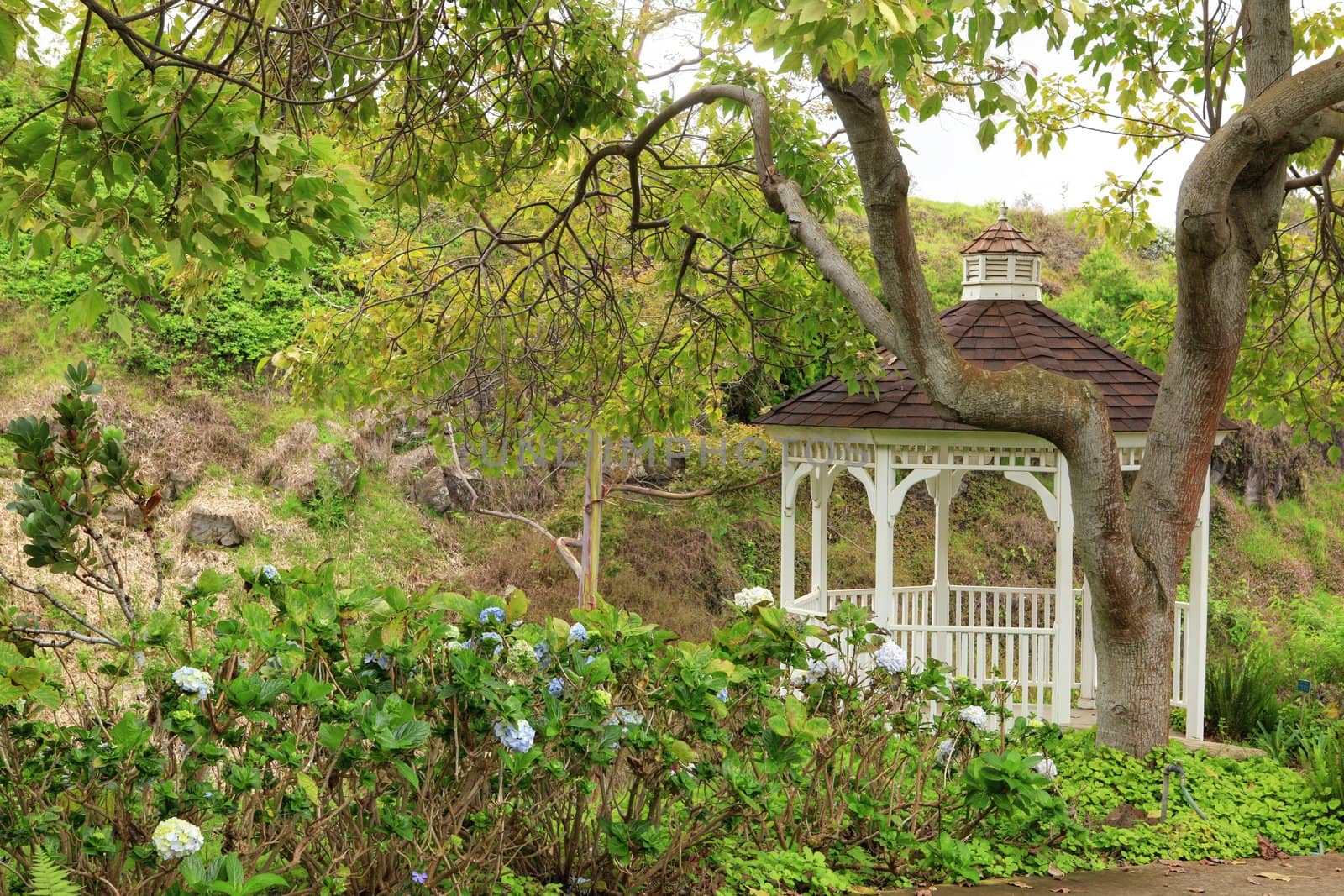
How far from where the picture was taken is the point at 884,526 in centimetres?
779

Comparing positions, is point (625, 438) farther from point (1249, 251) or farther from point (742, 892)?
point (742, 892)

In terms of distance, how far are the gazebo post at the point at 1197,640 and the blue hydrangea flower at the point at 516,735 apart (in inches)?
231

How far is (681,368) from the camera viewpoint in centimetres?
863

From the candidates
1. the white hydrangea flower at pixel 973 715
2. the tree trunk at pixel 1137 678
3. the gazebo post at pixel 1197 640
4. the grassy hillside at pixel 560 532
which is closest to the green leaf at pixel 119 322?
the white hydrangea flower at pixel 973 715

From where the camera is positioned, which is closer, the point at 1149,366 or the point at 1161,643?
the point at 1161,643

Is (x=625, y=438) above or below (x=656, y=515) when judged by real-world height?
above

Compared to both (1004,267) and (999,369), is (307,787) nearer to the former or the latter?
(999,369)

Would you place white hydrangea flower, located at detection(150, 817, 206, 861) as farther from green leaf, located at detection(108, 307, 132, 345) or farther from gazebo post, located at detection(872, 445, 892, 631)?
gazebo post, located at detection(872, 445, 892, 631)

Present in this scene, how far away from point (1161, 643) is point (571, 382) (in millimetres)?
4437

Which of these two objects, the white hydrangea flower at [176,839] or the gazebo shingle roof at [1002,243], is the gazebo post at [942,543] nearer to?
the gazebo shingle roof at [1002,243]

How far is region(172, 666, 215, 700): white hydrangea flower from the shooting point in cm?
314

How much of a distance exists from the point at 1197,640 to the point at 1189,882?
3565 mm

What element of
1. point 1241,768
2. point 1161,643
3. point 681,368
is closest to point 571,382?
point 681,368

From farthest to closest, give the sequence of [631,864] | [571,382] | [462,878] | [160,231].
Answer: [571,382], [631,864], [462,878], [160,231]
